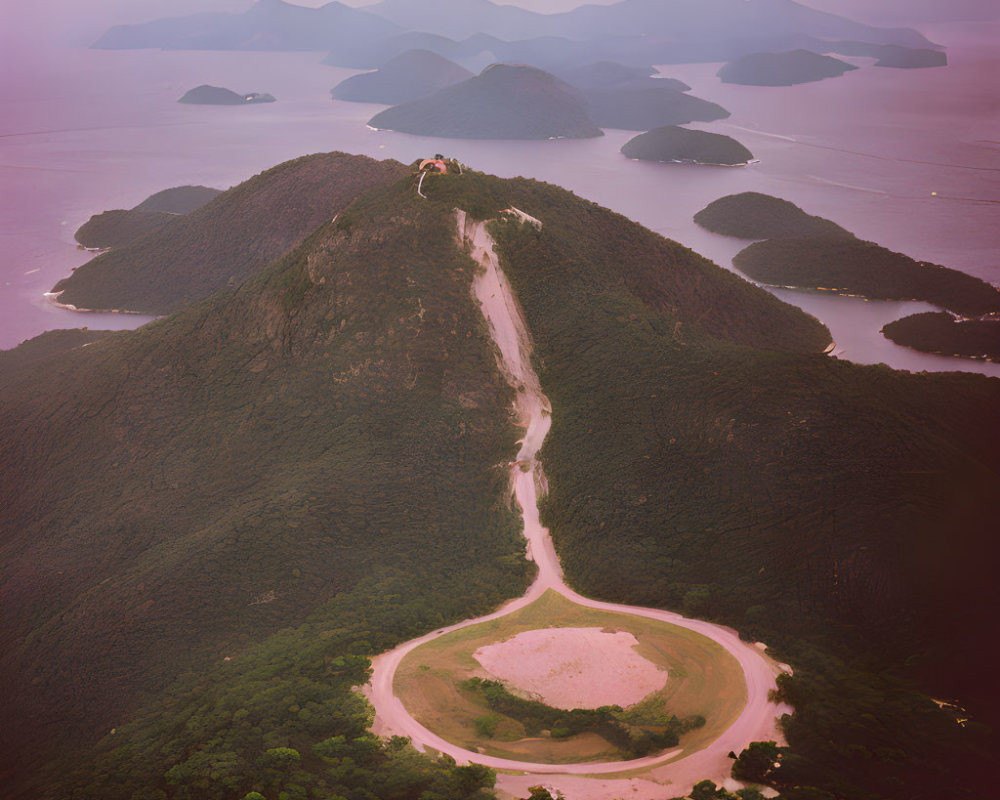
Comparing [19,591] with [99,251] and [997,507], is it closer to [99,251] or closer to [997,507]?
[997,507]

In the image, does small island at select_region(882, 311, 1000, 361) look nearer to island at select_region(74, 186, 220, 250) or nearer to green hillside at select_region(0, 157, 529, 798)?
green hillside at select_region(0, 157, 529, 798)

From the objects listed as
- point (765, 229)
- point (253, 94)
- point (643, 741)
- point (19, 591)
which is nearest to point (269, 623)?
point (19, 591)

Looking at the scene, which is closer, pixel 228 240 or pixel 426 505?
pixel 426 505

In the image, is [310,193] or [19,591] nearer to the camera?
[19,591]

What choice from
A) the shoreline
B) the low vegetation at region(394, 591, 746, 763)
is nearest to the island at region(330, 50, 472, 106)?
the shoreline

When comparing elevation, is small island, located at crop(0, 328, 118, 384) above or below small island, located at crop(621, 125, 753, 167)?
below

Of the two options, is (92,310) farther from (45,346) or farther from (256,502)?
(256,502)

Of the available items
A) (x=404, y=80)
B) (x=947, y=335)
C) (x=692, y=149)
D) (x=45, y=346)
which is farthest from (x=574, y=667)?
(x=404, y=80)
